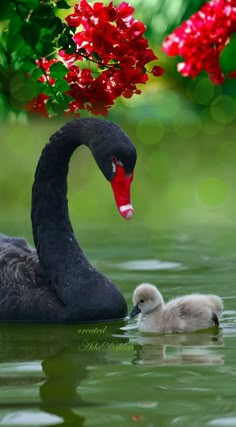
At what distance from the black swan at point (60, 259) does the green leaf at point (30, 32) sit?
1.51 m

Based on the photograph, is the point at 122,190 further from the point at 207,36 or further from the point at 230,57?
the point at 207,36

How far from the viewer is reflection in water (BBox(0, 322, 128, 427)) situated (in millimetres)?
3578

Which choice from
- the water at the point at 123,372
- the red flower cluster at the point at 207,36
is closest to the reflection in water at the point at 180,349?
the water at the point at 123,372

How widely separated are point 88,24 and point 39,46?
0.47m

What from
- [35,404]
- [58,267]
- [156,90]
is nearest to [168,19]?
[156,90]

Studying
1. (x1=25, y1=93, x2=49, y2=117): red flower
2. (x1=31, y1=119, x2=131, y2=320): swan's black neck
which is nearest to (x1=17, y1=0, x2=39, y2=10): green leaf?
(x1=25, y1=93, x2=49, y2=117): red flower

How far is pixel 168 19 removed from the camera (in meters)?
14.0

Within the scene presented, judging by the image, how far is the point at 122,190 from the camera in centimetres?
494

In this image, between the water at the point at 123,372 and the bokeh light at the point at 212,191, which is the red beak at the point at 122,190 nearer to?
the water at the point at 123,372

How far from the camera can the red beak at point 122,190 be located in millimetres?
4906

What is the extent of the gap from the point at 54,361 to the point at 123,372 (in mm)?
366

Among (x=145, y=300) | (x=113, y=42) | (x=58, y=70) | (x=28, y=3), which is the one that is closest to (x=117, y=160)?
(x=145, y=300)

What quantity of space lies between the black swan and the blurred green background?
3.18 m

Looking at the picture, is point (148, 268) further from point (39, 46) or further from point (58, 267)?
point (39, 46)
